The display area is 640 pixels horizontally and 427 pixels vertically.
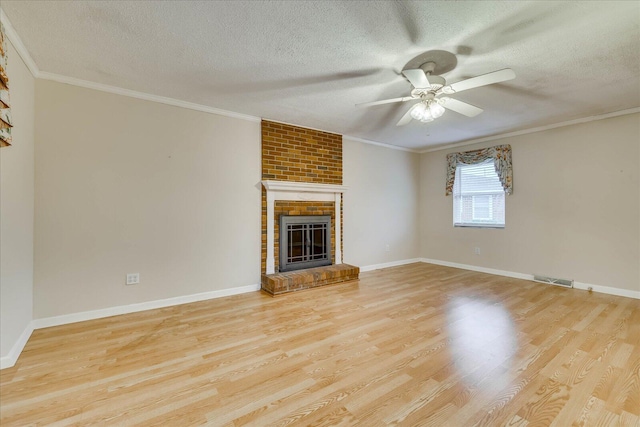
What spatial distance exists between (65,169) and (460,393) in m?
3.80

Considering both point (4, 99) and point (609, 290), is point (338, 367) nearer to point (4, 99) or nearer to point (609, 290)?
point (4, 99)

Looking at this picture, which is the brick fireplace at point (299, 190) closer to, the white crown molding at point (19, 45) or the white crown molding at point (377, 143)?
the white crown molding at point (377, 143)

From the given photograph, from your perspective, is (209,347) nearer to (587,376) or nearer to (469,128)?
(587,376)

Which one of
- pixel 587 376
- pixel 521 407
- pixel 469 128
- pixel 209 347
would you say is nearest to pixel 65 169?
→ pixel 209 347

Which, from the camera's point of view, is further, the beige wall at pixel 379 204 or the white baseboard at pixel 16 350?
the beige wall at pixel 379 204

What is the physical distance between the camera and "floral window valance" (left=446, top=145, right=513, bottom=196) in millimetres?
4453

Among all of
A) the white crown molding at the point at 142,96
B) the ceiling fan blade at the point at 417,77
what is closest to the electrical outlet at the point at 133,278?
the white crown molding at the point at 142,96

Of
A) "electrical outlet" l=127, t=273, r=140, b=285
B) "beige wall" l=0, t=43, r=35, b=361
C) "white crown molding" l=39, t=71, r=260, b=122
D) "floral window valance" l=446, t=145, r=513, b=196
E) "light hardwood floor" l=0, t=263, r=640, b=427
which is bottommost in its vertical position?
"light hardwood floor" l=0, t=263, r=640, b=427

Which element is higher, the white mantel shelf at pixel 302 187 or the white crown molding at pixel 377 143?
the white crown molding at pixel 377 143

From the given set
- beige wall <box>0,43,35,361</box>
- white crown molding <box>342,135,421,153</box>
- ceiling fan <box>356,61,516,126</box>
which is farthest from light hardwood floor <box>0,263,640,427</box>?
white crown molding <box>342,135,421,153</box>

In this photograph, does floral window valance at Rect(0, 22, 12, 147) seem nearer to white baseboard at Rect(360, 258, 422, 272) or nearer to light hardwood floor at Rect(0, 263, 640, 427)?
light hardwood floor at Rect(0, 263, 640, 427)

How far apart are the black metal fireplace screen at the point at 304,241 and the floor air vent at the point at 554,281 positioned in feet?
10.7

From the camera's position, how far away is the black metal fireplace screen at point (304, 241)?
3977mm

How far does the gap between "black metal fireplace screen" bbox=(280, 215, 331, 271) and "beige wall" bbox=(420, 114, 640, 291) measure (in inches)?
111
